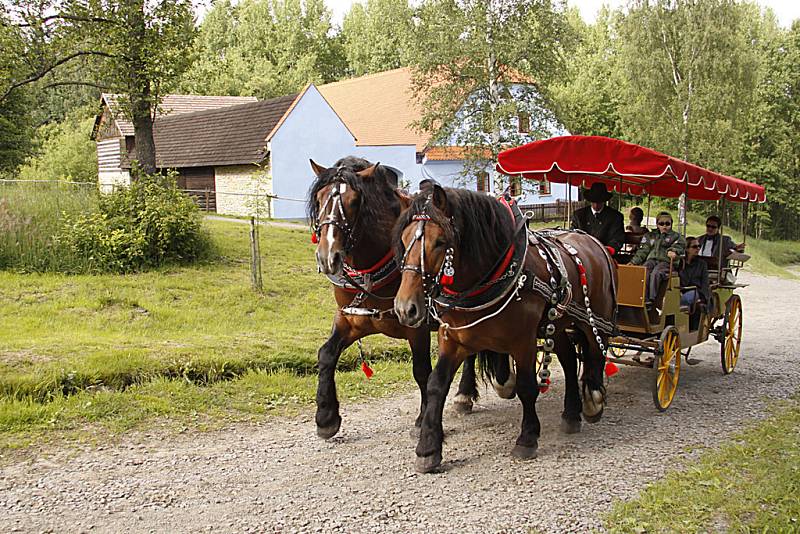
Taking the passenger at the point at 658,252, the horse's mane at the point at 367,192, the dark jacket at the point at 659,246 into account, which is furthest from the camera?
the dark jacket at the point at 659,246

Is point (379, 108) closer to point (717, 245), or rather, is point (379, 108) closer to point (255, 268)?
point (255, 268)

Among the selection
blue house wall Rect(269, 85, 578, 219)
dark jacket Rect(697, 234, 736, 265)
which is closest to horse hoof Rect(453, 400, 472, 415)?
dark jacket Rect(697, 234, 736, 265)

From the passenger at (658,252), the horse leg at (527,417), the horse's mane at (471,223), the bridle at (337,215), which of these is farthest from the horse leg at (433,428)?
the passenger at (658,252)

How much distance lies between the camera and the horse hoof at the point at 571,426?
597cm

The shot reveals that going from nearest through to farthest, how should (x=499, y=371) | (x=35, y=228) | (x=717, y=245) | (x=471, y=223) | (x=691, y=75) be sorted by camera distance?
(x=471, y=223), (x=499, y=371), (x=717, y=245), (x=35, y=228), (x=691, y=75)

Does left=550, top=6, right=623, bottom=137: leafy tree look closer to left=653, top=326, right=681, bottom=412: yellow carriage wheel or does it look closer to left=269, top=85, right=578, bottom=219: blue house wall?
left=269, top=85, right=578, bottom=219: blue house wall

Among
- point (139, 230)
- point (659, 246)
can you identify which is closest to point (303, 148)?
point (139, 230)

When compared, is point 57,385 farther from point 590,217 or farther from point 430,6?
point 430,6

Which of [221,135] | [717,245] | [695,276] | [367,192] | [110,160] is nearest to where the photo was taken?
[367,192]

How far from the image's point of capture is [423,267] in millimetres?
4398

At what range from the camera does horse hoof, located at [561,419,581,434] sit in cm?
597

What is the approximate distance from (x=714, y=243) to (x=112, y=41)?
9.38m

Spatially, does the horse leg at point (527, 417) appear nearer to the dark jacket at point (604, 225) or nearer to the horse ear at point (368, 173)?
the horse ear at point (368, 173)

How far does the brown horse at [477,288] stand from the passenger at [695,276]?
7.38 ft
